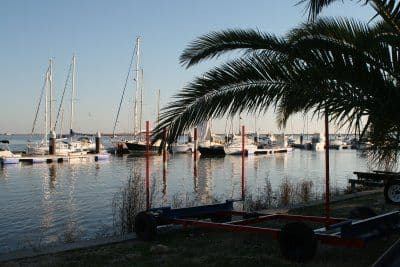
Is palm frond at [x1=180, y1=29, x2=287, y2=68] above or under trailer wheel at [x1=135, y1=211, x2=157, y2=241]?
above

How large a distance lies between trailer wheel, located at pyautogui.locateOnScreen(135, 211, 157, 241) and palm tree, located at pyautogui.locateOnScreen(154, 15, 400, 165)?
158cm

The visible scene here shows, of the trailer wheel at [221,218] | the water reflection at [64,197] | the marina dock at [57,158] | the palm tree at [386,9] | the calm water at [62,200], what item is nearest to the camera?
the palm tree at [386,9]

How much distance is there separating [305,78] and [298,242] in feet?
6.98

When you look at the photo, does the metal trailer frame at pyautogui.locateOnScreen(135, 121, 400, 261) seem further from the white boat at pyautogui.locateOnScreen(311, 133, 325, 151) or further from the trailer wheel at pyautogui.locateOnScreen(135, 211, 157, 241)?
the white boat at pyautogui.locateOnScreen(311, 133, 325, 151)

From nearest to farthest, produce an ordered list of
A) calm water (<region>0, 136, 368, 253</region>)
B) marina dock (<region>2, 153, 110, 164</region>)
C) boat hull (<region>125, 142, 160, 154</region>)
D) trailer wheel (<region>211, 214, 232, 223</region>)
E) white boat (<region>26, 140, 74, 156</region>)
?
1. trailer wheel (<region>211, 214, 232, 223</region>)
2. calm water (<region>0, 136, 368, 253</region>)
3. marina dock (<region>2, 153, 110, 164</region>)
4. white boat (<region>26, 140, 74, 156</region>)
5. boat hull (<region>125, 142, 160, 154</region>)

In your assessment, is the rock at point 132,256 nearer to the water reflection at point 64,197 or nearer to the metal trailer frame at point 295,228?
the metal trailer frame at point 295,228

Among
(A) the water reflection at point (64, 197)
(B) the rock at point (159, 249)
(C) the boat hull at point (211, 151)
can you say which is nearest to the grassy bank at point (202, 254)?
(B) the rock at point (159, 249)

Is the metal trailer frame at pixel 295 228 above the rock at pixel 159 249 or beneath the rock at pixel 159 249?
above

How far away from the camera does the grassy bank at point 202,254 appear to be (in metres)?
6.93

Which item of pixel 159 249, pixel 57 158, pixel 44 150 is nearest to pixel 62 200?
pixel 159 249

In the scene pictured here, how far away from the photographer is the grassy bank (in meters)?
6.93

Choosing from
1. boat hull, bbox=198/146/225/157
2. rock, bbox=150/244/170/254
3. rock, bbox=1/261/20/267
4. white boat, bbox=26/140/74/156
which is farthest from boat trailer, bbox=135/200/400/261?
boat hull, bbox=198/146/225/157

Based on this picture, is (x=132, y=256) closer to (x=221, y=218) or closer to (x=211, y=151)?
(x=221, y=218)

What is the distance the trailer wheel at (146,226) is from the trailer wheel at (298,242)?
227 cm
